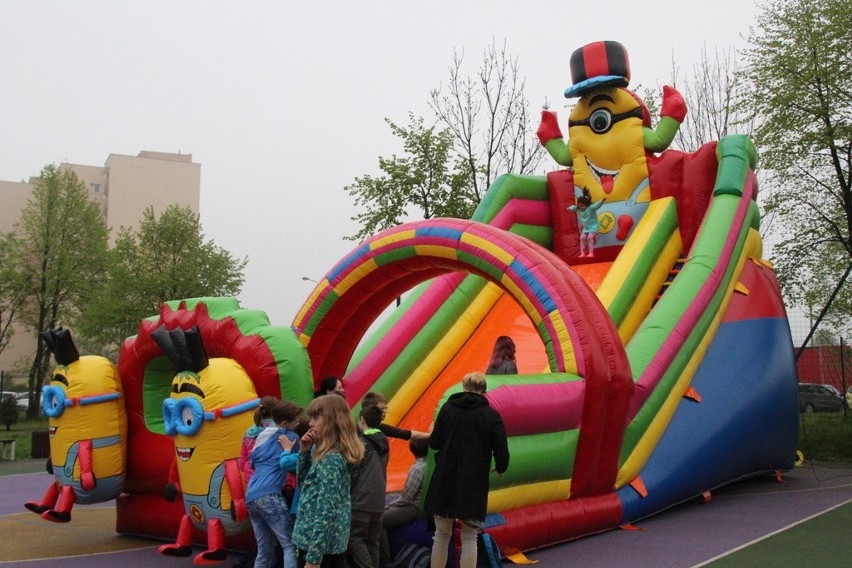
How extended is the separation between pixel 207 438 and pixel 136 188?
48441 millimetres

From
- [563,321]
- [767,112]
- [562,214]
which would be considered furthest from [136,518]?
[767,112]

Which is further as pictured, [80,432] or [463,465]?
[80,432]

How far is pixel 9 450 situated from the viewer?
48.3 ft

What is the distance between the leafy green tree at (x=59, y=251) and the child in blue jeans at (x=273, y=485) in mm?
19764

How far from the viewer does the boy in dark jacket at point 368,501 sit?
4.50m

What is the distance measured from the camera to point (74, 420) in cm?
646

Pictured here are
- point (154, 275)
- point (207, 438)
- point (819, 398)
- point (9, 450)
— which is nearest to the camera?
point (207, 438)

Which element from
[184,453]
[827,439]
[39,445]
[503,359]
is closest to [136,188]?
[39,445]

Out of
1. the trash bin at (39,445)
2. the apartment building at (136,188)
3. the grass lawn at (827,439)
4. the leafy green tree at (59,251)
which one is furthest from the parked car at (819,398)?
the apartment building at (136,188)

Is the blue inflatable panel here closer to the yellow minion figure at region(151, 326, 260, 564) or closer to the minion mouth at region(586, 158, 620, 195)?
the minion mouth at region(586, 158, 620, 195)

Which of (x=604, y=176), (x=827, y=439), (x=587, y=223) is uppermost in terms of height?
(x=604, y=176)

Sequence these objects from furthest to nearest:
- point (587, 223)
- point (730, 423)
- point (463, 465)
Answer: point (587, 223) < point (730, 423) < point (463, 465)

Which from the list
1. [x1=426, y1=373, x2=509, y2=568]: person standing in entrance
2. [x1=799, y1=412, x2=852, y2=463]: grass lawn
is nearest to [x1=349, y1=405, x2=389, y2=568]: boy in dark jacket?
[x1=426, y1=373, x2=509, y2=568]: person standing in entrance

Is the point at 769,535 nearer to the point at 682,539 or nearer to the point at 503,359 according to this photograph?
the point at 682,539
